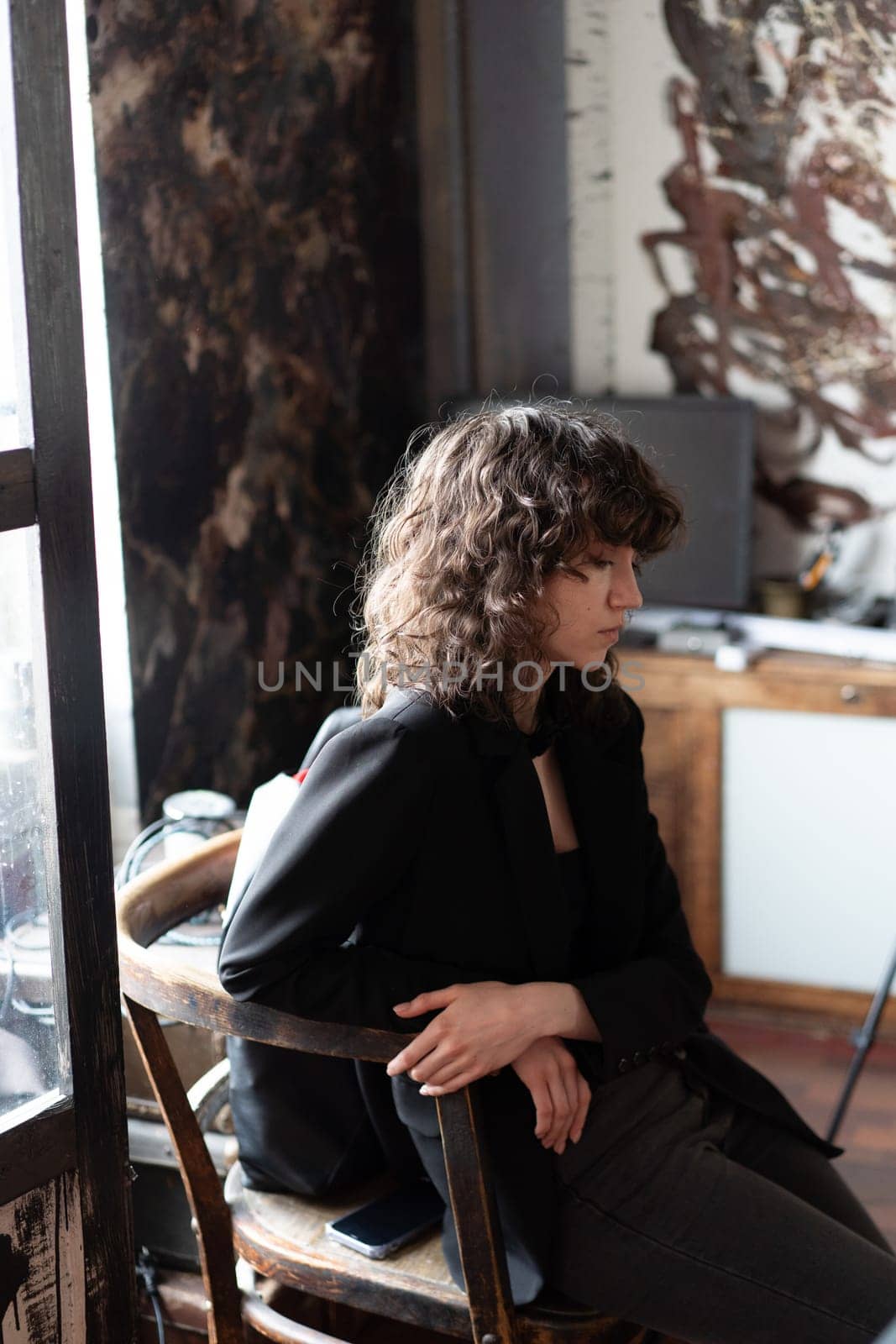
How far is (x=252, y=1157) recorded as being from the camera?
1638 mm

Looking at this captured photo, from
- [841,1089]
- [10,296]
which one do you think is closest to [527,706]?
[10,296]

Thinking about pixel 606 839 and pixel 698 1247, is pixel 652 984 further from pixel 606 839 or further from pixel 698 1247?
pixel 698 1247

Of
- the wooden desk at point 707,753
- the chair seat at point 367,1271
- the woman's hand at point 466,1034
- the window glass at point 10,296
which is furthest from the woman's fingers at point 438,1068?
the wooden desk at point 707,753

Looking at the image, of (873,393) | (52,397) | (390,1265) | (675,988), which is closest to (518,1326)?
(390,1265)

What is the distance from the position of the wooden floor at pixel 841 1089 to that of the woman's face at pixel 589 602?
140cm

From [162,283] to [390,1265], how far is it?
1792 millimetres

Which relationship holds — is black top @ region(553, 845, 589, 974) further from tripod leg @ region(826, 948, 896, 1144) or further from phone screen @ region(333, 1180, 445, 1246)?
tripod leg @ region(826, 948, 896, 1144)

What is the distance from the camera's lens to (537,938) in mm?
1562

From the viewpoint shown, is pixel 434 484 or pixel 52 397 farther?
pixel 434 484

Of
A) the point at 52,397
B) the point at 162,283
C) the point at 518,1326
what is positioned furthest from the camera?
the point at 162,283

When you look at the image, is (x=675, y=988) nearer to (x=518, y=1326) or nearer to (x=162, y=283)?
(x=518, y=1326)

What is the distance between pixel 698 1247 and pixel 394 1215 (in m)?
0.34

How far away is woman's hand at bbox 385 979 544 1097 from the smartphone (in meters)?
0.24

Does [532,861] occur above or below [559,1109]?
above
